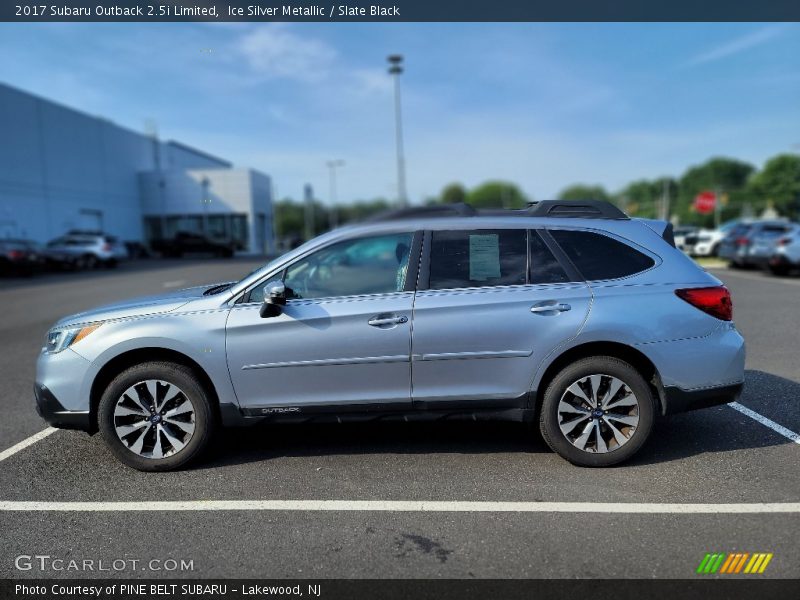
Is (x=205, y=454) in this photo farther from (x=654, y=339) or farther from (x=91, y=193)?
(x=91, y=193)

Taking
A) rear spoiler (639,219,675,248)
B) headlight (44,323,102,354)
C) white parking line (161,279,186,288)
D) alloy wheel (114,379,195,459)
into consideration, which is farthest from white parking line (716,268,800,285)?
white parking line (161,279,186,288)

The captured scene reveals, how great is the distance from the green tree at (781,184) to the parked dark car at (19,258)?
117288 millimetres

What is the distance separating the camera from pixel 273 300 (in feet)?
12.0

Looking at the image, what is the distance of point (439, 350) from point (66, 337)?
8.41 ft

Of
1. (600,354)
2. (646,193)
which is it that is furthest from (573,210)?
(646,193)

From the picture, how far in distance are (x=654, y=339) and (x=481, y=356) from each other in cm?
115

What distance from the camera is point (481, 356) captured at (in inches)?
147

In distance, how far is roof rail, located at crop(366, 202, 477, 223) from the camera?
4.02 meters

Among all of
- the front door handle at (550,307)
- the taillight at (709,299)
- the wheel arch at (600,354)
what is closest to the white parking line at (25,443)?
the wheel arch at (600,354)

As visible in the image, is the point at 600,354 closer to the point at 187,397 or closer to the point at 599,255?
the point at 599,255

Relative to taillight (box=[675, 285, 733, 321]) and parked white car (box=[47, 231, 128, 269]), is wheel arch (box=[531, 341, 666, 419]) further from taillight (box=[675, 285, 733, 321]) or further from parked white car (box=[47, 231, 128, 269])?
parked white car (box=[47, 231, 128, 269])

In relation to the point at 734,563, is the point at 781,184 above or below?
above

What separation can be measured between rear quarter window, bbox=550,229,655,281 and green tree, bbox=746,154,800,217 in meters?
121

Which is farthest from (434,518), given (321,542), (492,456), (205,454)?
(205,454)
